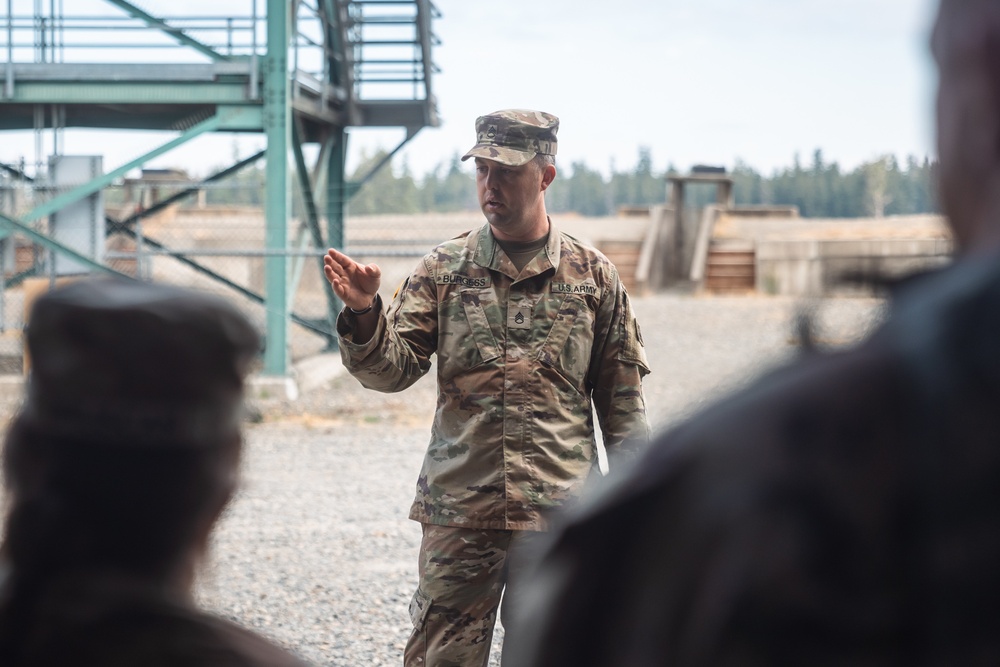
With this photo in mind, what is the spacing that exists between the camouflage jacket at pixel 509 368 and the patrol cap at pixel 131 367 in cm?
238

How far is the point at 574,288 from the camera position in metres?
3.92

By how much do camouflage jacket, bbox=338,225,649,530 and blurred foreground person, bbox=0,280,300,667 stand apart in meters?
2.40

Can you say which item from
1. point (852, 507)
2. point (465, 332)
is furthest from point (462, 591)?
point (852, 507)

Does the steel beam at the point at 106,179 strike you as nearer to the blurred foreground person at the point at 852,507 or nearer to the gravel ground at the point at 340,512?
the gravel ground at the point at 340,512

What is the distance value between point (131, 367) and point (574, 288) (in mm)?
2826

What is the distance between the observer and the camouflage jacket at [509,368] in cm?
371

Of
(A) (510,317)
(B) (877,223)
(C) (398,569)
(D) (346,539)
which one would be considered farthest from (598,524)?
(B) (877,223)

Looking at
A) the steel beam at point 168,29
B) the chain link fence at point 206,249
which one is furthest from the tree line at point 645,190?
the steel beam at point 168,29

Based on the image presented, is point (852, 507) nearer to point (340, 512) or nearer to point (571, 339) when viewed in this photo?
point (571, 339)

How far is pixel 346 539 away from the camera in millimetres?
7465

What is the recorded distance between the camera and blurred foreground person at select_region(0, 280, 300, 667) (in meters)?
1.15

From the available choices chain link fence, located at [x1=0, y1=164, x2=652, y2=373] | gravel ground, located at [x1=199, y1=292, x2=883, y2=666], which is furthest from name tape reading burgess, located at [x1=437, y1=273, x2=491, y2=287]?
gravel ground, located at [x1=199, y1=292, x2=883, y2=666]

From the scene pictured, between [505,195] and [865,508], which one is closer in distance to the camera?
[865,508]

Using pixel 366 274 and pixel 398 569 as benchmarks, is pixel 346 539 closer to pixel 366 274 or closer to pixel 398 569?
pixel 398 569
